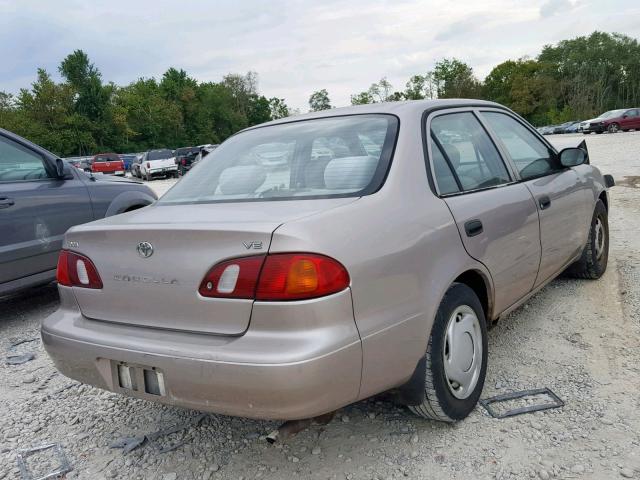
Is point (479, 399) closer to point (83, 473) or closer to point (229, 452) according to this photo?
point (229, 452)

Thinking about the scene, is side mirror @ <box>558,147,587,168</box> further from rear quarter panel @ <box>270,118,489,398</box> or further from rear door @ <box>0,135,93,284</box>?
rear door @ <box>0,135,93,284</box>

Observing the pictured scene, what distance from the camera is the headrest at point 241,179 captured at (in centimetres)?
278

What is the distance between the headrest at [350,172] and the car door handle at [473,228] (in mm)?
563

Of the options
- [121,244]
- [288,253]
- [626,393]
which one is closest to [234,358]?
[288,253]

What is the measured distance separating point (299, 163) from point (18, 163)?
10.7 feet

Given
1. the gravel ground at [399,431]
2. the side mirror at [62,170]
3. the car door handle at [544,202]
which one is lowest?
the gravel ground at [399,431]

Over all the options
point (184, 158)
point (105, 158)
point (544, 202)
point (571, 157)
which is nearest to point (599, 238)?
point (571, 157)

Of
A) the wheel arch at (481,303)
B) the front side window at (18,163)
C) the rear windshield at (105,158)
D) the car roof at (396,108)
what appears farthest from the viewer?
the rear windshield at (105,158)

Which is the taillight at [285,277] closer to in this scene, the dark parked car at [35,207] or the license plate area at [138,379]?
the license plate area at [138,379]

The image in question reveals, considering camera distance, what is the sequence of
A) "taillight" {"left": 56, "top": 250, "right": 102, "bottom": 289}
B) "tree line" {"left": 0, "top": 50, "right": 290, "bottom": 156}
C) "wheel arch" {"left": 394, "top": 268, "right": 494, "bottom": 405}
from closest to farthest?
"wheel arch" {"left": 394, "top": 268, "right": 494, "bottom": 405}
"taillight" {"left": 56, "top": 250, "right": 102, "bottom": 289}
"tree line" {"left": 0, "top": 50, "right": 290, "bottom": 156}

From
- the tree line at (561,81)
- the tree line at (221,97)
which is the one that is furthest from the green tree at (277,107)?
the tree line at (561,81)

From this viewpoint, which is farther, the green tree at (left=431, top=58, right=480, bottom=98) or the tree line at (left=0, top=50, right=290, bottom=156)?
the green tree at (left=431, top=58, right=480, bottom=98)

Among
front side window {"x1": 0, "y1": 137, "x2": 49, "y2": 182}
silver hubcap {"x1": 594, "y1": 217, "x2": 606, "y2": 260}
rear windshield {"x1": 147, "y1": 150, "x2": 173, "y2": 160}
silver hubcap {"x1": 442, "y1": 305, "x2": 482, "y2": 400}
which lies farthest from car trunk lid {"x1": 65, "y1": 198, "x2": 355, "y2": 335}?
rear windshield {"x1": 147, "y1": 150, "x2": 173, "y2": 160}

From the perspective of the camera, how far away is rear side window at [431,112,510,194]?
2805mm
